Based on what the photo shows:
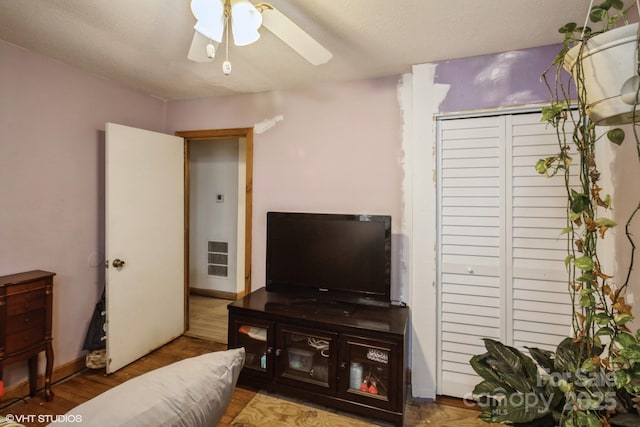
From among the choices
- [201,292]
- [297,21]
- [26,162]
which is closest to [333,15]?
[297,21]

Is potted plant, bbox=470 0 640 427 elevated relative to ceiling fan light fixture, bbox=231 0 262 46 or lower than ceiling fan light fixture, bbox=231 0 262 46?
lower

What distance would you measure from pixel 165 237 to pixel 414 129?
234 cm

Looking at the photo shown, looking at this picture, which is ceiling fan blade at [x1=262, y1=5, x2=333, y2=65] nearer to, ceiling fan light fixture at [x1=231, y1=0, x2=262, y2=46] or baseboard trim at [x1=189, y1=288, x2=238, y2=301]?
ceiling fan light fixture at [x1=231, y1=0, x2=262, y2=46]

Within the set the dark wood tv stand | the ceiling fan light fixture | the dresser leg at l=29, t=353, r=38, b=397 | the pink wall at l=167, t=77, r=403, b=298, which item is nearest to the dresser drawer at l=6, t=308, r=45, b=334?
the dresser leg at l=29, t=353, r=38, b=397

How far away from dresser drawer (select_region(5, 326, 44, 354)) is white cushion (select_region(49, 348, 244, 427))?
70.2 inches

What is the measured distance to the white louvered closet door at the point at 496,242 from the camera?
196 cm

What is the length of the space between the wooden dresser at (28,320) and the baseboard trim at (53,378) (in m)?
0.05

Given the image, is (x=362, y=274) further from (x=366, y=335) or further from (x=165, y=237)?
(x=165, y=237)

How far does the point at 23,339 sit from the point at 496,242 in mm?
3029

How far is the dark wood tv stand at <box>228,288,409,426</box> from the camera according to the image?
1.91 metres

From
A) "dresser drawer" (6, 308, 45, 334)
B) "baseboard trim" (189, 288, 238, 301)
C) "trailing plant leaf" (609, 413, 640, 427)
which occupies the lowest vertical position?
"baseboard trim" (189, 288, 238, 301)

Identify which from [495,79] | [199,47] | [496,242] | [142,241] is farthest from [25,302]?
[495,79]

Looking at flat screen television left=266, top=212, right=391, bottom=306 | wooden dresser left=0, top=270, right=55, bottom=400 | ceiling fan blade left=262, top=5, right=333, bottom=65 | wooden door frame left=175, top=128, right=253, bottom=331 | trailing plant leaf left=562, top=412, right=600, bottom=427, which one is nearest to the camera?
trailing plant leaf left=562, top=412, right=600, bottom=427

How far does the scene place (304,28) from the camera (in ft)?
5.77
